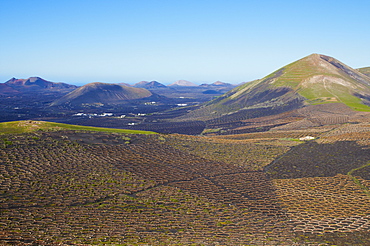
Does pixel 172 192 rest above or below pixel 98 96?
below

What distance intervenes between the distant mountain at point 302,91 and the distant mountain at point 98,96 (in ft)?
221

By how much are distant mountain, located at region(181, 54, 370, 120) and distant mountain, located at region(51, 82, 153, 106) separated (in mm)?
67410

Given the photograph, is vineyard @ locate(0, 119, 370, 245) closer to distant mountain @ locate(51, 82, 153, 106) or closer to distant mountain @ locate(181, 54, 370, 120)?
distant mountain @ locate(181, 54, 370, 120)

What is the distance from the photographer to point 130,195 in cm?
2028

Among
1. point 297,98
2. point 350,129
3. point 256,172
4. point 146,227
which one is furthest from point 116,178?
point 297,98

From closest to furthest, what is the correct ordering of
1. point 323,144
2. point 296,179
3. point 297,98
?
point 296,179 → point 323,144 → point 297,98

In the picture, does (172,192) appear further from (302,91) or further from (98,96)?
(98,96)

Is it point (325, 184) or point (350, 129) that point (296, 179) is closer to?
point (325, 184)

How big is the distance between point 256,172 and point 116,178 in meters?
11.7

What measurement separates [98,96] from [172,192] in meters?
143

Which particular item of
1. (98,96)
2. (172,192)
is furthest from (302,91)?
(98,96)

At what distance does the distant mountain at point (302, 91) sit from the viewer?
258 feet

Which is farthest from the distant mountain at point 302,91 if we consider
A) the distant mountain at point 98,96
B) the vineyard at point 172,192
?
the distant mountain at point 98,96

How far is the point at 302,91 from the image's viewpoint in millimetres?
85812
